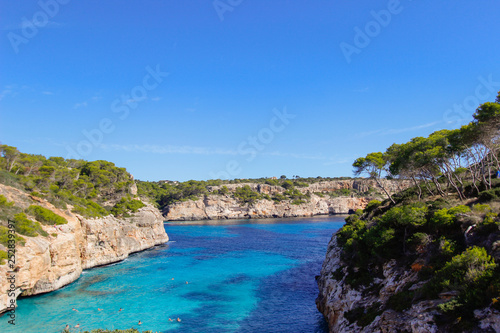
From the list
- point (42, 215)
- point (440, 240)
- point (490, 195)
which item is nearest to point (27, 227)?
point (42, 215)

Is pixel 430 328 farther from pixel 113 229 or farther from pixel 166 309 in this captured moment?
pixel 113 229

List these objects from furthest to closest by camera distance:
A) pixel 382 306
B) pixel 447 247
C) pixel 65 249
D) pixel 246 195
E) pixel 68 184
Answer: pixel 246 195, pixel 68 184, pixel 65 249, pixel 382 306, pixel 447 247

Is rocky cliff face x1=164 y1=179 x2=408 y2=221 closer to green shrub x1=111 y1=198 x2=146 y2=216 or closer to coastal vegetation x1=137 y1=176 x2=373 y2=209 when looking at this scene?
coastal vegetation x1=137 y1=176 x2=373 y2=209

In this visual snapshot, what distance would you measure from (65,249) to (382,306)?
93.1ft

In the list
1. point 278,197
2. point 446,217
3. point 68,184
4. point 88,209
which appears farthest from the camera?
point 278,197

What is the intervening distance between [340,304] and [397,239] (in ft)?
16.3

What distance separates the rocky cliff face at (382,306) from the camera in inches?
383

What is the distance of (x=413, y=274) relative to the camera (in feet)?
42.3

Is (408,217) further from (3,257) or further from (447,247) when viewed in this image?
(3,257)

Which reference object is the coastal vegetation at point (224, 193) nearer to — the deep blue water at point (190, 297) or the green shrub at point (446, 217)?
the deep blue water at point (190, 297)

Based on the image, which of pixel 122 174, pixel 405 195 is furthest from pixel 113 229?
pixel 405 195

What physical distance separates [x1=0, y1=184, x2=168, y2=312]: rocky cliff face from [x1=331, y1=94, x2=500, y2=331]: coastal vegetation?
2359 centimetres

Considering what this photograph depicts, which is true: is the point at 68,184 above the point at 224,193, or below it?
above

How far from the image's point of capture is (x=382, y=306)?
12930 mm
